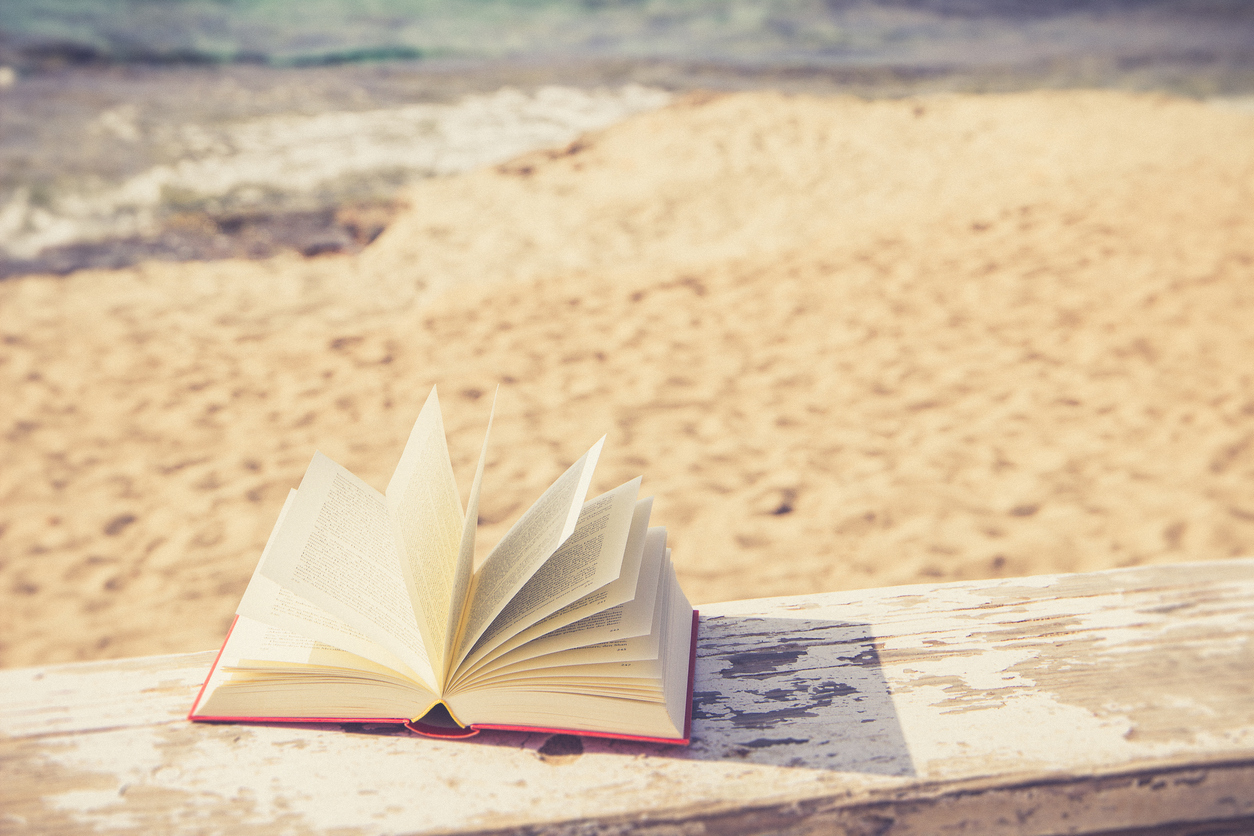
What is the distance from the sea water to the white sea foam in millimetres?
33

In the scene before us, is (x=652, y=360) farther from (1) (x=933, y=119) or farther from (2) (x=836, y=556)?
(1) (x=933, y=119)

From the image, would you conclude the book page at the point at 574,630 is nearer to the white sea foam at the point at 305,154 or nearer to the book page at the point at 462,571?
the book page at the point at 462,571

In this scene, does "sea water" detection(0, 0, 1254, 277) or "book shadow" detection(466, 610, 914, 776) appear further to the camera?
A: "sea water" detection(0, 0, 1254, 277)

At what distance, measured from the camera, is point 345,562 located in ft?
3.08

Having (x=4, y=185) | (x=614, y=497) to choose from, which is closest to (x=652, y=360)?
(x=614, y=497)

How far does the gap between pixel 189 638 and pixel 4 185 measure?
6247 mm

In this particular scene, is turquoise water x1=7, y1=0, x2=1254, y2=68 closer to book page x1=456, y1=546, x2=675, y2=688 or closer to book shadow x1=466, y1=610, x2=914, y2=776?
book shadow x1=466, y1=610, x2=914, y2=776

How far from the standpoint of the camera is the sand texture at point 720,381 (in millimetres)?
2301

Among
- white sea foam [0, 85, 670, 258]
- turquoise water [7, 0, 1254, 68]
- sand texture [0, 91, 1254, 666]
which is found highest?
turquoise water [7, 0, 1254, 68]

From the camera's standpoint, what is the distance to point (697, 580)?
7.20 ft

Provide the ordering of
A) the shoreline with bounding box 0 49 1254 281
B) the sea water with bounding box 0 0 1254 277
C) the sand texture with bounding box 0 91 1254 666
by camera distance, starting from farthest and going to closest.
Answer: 1. the sea water with bounding box 0 0 1254 277
2. the shoreline with bounding box 0 49 1254 281
3. the sand texture with bounding box 0 91 1254 666

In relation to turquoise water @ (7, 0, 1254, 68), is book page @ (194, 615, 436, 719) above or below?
below

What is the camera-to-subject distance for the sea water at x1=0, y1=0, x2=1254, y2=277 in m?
6.09

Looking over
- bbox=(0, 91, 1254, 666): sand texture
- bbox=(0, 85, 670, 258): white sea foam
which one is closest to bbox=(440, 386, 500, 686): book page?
bbox=(0, 91, 1254, 666): sand texture
